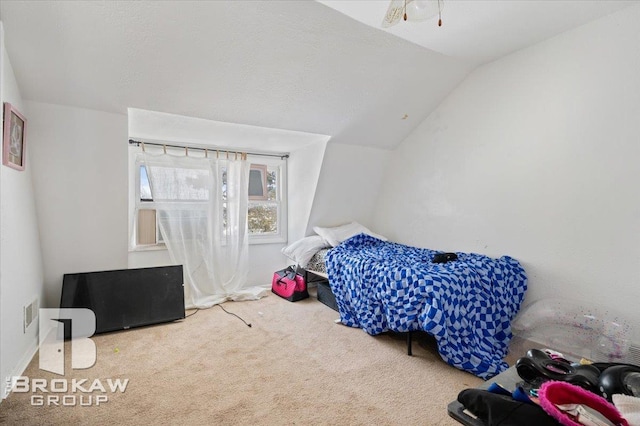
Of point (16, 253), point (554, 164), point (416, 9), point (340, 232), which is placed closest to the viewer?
point (416, 9)

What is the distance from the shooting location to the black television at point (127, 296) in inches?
105

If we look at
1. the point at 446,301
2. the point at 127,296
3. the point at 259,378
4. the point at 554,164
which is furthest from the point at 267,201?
the point at 554,164

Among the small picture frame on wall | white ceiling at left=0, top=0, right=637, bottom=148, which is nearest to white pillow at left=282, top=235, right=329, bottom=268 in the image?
white ceiling at left=0, top=0, right=637, bottom=148

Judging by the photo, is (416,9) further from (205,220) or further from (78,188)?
(205,220)

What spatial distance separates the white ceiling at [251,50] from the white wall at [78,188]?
0.16 m

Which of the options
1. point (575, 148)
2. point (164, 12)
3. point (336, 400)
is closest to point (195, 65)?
point (164, 12)

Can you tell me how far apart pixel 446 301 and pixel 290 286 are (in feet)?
6.50

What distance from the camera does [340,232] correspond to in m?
3.96

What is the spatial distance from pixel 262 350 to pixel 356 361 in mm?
733

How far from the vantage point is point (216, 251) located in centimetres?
365

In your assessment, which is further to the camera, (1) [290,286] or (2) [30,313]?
(1) [290,286]

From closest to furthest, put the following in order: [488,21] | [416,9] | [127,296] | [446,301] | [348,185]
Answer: [416,9] < [446,301] < [488,21] < [127,296] < [348,185]

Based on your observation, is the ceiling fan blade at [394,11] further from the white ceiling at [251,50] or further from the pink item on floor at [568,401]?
the pink item on floor at [568,401]

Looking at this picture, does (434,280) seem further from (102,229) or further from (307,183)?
(102,229)
